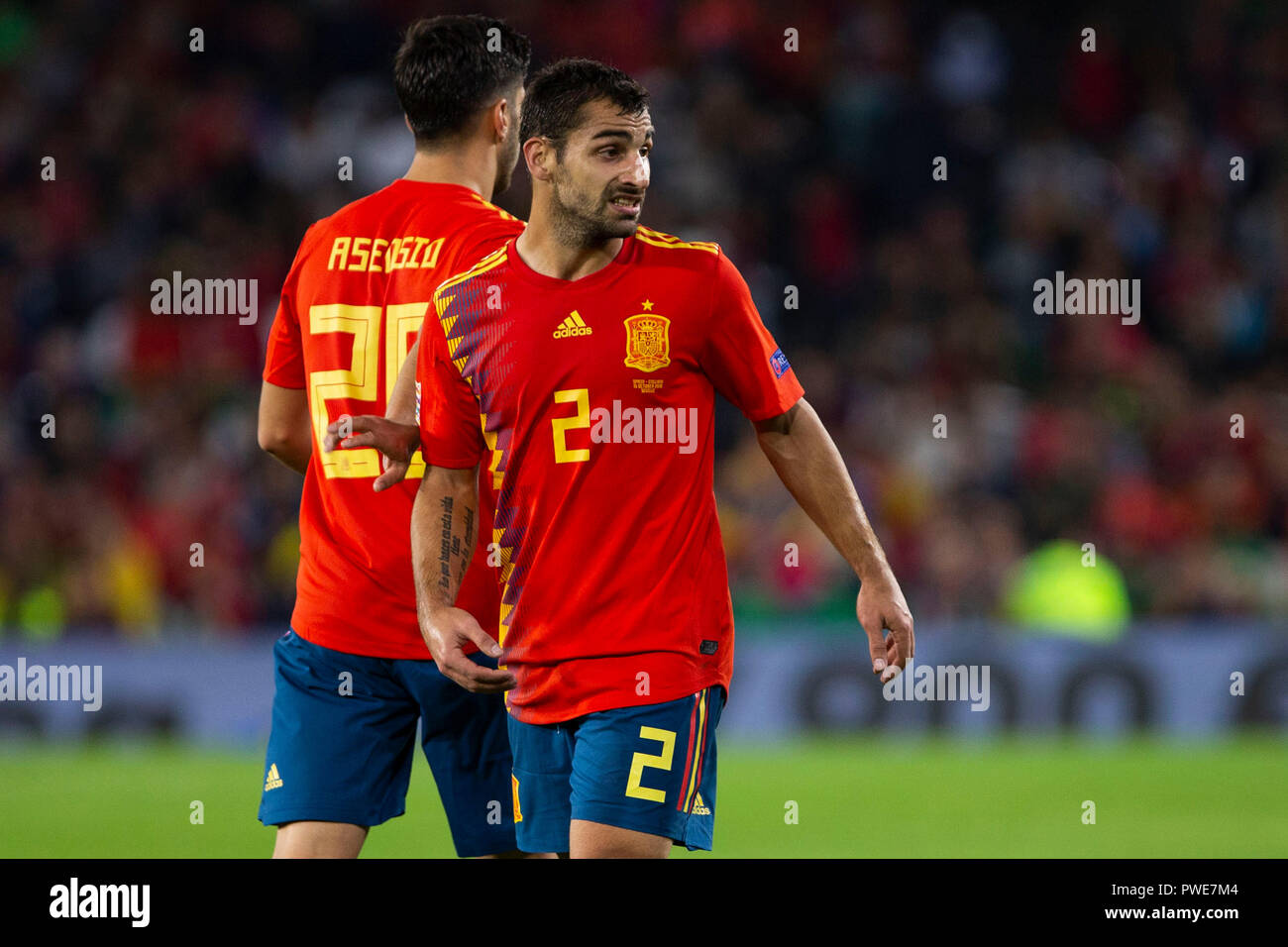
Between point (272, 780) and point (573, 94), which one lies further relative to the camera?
point (272, 780)

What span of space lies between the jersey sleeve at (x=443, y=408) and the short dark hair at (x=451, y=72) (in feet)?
2.59

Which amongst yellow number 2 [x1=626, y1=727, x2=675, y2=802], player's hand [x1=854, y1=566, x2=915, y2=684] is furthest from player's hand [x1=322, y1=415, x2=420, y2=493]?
player's hand [x1=854, y1=566, x2=915, y2=684]

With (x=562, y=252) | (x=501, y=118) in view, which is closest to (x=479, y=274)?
(x=562, y=252)

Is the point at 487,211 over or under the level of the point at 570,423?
over

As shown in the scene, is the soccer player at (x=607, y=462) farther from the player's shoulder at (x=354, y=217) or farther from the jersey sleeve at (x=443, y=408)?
the player's shoulder at (x=354, y=217)

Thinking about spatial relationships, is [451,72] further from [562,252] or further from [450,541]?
[450,541]

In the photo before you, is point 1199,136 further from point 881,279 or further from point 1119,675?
point 1119,675

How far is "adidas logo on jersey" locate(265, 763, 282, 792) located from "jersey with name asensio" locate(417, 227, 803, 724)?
0.84 meters

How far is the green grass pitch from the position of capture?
818 cm

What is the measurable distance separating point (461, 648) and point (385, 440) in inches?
20.8

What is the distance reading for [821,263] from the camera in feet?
48.8
